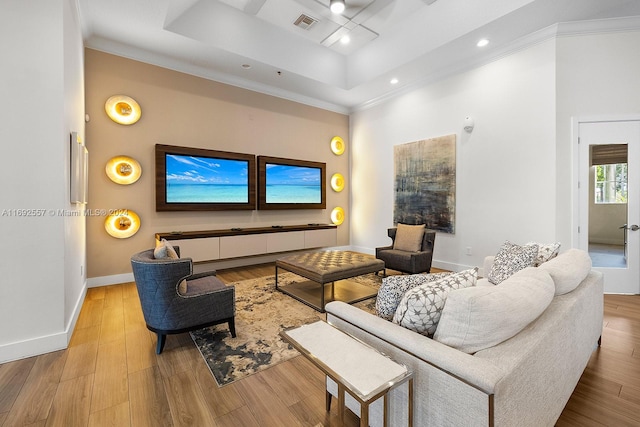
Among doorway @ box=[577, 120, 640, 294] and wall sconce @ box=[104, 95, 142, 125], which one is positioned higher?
wall sconce @ box=[104, 95, 142, 125]

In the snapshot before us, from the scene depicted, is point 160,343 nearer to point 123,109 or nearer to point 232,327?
point 232,327

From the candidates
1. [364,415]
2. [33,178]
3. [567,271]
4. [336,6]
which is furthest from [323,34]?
[364,415]

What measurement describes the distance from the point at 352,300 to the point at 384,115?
13.5 ft

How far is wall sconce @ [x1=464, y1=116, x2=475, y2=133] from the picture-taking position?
4.50 m

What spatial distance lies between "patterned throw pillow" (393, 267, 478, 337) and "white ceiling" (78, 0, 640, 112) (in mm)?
3738

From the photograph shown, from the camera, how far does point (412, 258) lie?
13.4 feet

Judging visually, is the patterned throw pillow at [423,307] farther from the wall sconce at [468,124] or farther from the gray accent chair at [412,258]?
the wall sconce at [468,124]

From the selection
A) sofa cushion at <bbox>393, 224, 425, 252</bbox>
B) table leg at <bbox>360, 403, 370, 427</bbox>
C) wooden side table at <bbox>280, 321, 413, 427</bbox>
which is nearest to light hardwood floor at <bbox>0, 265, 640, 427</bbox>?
wooden side table at <bbox>280, 321, 413, 427</bbox>

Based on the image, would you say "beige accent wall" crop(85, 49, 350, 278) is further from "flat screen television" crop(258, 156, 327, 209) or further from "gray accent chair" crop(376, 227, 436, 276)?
"gray accent chair" crop(376, 227, 436, 276)

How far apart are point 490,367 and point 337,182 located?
572 cm

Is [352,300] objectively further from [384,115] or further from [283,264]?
[384,115]

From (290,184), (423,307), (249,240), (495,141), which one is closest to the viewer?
(423,307)

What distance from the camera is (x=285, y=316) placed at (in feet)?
9.75

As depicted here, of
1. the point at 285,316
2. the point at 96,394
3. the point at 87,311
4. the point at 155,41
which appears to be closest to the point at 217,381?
the point at 96,394
